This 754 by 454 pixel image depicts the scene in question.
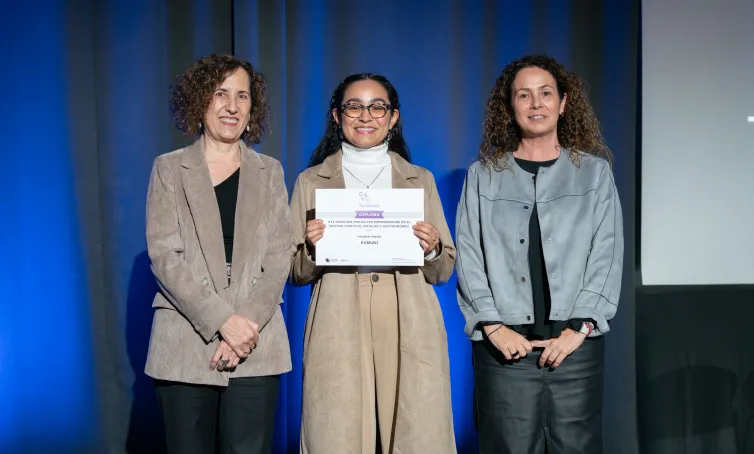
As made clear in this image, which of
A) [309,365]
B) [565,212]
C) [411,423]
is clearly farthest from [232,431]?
[565,212]

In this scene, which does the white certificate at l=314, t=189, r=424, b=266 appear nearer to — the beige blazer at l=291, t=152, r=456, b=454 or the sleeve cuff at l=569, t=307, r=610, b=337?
the beige blazer at l=291, t=152, r=456, b=454

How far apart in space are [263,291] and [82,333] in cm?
174

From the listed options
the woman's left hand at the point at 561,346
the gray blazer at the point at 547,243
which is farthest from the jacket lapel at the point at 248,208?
the woman's left hand at the point at 561,346

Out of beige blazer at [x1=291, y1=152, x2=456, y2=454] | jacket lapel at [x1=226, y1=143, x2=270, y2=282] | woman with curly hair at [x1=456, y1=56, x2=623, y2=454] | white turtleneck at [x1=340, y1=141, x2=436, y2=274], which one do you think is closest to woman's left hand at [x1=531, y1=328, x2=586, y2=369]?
woman with curly hair at [x1=456, y1=56, x2=623, y2=454]

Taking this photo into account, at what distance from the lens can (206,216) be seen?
232 cm

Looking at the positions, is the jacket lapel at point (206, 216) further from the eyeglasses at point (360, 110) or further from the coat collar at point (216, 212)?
the eyeglasses at point (360, 110)

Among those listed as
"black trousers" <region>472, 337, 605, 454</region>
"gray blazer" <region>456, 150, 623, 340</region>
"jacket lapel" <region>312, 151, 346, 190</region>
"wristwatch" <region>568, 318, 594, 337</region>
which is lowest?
"black trousers" <region>472, 337, 605, 454</region>

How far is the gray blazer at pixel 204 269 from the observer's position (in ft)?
7.39

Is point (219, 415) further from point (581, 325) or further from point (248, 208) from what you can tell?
point (581, 325)

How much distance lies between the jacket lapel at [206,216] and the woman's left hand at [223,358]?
194 mm

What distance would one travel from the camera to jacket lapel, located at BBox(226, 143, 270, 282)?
2338 millimetres

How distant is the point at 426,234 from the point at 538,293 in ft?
1.47

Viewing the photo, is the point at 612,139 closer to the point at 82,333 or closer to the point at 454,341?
the point at 454,341

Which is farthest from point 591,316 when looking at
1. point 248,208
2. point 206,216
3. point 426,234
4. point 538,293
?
point 206,216
